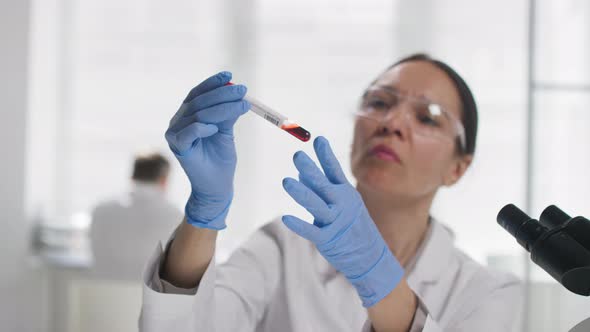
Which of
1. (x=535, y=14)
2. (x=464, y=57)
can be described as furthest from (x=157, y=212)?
(x=535, y=14)

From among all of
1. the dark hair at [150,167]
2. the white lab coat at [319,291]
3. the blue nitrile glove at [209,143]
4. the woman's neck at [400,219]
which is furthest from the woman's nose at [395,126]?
the dark hair at [150,167]

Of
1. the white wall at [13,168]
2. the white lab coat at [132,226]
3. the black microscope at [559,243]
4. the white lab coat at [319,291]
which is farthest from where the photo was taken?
the white lab coat at [132,226]

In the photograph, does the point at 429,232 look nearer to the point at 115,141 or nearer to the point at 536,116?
the point at 536,116

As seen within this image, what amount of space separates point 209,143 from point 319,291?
0.36 metres

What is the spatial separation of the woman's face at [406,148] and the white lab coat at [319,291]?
0.43ft

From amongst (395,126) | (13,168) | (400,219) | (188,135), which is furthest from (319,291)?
(13,168)

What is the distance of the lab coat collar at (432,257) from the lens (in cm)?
123

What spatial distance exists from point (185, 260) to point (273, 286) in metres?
0.25

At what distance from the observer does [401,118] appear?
1.23 metres

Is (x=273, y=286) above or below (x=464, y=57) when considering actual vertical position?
below

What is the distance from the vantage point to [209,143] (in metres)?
1.01

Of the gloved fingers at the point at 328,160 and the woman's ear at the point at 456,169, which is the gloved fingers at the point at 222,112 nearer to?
the gloved fingers at the point at 328,160

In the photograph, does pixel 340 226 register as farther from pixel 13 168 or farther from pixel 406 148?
pixel 13 168

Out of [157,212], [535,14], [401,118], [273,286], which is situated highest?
[535,14]
